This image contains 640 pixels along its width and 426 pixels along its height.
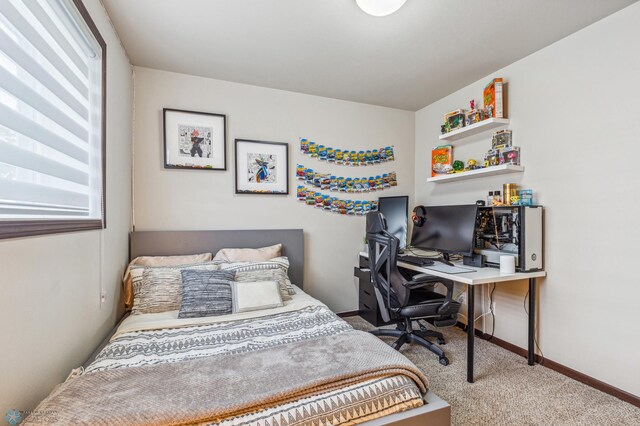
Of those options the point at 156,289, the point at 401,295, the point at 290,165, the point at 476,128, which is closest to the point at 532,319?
the point at 401,295

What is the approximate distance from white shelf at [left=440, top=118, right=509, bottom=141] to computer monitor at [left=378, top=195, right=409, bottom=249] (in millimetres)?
783

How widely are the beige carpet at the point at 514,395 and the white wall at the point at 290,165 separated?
1339mm

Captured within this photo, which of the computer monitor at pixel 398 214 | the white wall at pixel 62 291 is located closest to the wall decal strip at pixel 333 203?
the computer monitor at pixel 398 214

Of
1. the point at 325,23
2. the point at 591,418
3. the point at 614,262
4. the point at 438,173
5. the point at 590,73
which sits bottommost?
the point at 591,418

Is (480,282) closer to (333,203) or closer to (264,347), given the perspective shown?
(264,347)

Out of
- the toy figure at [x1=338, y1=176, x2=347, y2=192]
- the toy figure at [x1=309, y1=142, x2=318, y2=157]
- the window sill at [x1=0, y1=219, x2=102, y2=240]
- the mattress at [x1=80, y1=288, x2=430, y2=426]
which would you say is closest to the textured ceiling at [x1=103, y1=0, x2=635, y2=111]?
the toy figure at [x1=309, y1=142, x2=318, y2=157]

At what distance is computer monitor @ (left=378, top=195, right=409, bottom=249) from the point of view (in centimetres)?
323

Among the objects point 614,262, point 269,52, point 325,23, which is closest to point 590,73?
point 614,262

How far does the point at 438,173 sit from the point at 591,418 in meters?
2.32

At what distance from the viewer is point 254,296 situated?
2113 mm

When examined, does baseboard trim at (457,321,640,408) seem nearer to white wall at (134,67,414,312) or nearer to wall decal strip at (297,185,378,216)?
white wall at (134,67,414,312)

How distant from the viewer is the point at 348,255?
3473mm

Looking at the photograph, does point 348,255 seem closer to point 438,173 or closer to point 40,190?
point 438,173

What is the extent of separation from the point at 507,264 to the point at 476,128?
1336mm
